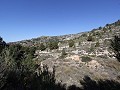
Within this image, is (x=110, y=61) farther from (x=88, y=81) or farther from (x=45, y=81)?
(x=45, y=81)

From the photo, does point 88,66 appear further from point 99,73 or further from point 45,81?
point 45,81

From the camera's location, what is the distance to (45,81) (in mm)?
12328

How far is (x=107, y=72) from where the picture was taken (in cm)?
2359

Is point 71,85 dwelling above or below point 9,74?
below

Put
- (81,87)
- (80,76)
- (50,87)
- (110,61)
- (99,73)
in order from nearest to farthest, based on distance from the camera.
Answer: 1. (50,87)
2. (81,87)
3. (80,76)
4. (99,73)
5. (110,61)

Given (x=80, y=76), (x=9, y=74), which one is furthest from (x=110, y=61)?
(x=9, y=74)

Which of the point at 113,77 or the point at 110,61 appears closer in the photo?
the point at 113,77

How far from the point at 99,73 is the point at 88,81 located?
11.4 ft

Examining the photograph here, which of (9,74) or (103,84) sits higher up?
(9,74)

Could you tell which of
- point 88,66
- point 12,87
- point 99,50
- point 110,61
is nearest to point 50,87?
point 12,87

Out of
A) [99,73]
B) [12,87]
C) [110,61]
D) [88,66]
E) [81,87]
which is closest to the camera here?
[12,87]

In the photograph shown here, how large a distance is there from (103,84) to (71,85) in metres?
3.16

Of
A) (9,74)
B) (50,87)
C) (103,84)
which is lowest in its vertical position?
(103,84)

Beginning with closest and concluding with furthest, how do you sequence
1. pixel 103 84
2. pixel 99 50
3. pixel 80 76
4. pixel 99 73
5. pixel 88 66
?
pixel 103 84
pixel 80 76
pixel 99 73
pixel 88 66
pixel 99 50
